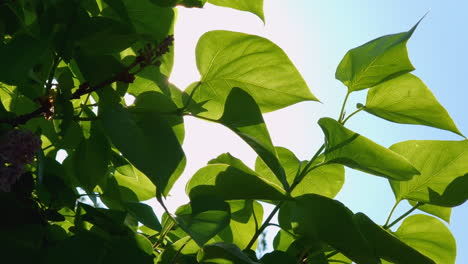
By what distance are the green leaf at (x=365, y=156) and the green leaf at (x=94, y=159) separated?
23cm

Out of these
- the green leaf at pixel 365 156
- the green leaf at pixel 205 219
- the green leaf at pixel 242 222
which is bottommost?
the green leaf at pixel 242 222

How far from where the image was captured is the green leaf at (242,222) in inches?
27.4

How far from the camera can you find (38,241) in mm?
483

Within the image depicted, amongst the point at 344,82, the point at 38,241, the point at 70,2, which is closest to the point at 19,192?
the point at 38,241

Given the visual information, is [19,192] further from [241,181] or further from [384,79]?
[384,79]

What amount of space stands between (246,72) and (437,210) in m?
0.36

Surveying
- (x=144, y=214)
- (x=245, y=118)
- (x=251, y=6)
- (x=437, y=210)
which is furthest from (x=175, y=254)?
(x=437, y=210)

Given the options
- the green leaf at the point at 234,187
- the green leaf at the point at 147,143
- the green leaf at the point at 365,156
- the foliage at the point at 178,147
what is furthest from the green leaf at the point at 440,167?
the green leaf at the point at 147,143

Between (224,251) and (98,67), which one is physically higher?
(98,67)

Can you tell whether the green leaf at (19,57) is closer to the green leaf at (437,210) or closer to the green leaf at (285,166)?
the green leaf at (285,166)

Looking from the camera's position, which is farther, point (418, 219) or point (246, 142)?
point (418, 219)

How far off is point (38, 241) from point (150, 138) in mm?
127

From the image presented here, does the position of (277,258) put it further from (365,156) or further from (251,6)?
(251,6)

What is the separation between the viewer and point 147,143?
1.58 feet
